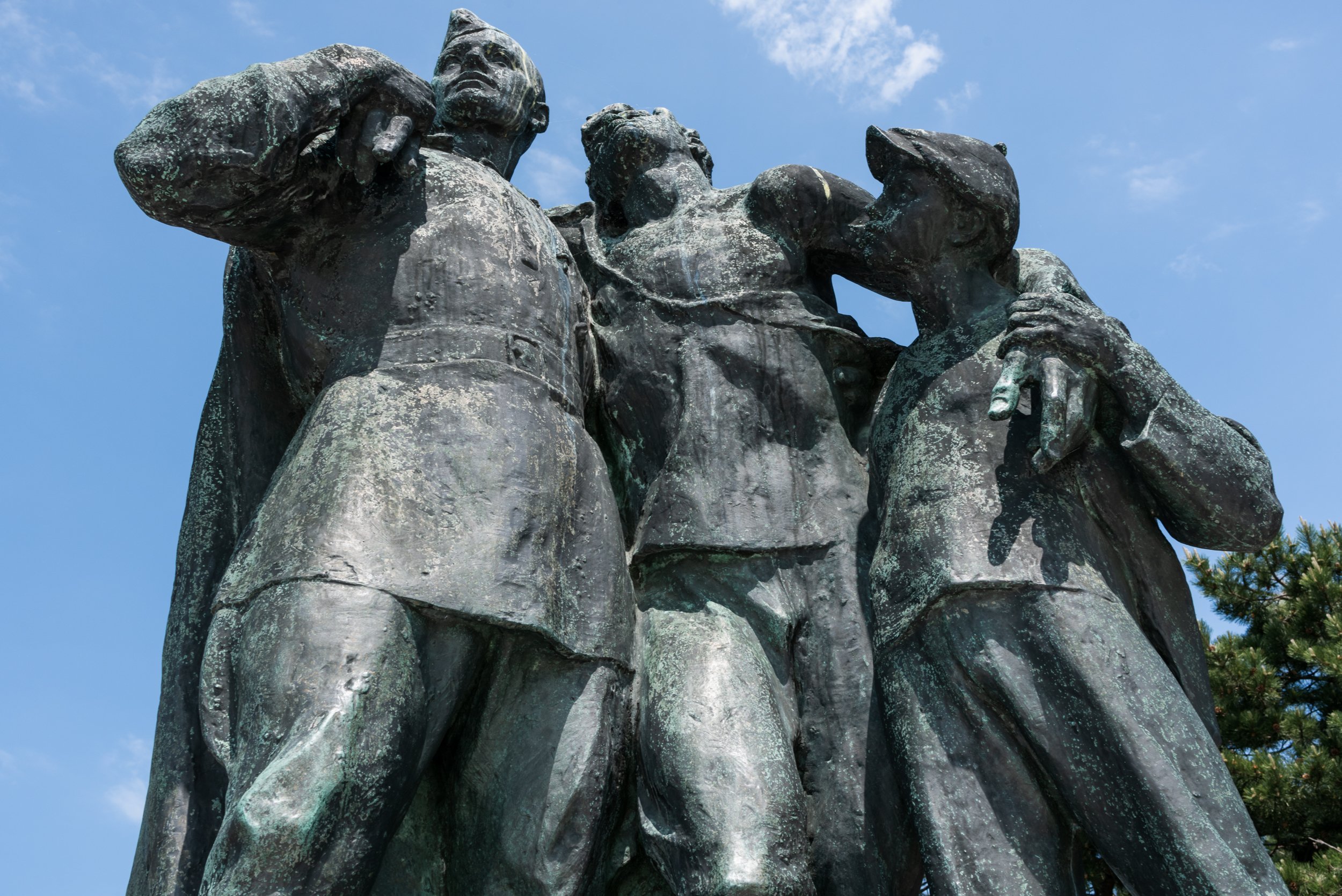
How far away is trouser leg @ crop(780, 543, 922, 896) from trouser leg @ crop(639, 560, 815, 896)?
0.10 m

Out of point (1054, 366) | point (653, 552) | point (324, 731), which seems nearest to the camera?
point (324, 731)

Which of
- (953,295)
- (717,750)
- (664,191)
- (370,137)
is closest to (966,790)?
(717,750)

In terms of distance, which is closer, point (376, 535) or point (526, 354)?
point (376, 535)

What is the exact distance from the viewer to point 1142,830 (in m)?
4.16

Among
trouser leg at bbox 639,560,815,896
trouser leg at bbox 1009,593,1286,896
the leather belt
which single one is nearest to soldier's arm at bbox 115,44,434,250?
the leather belt

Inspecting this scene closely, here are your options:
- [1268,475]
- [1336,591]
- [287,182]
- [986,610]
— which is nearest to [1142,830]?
[986,610]

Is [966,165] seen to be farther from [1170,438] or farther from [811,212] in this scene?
[1170,438]

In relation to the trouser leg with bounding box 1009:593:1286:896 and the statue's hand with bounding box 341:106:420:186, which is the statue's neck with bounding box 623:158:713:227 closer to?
the statue's hand with bounding box 341:106:420:186

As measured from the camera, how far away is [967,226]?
5148mm

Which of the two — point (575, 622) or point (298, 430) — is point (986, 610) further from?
point (298, 430)

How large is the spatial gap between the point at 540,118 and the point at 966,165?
1721mm

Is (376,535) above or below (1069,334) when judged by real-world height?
below

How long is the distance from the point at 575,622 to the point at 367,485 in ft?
2.34

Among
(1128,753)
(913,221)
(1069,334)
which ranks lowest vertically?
(1128,753)
